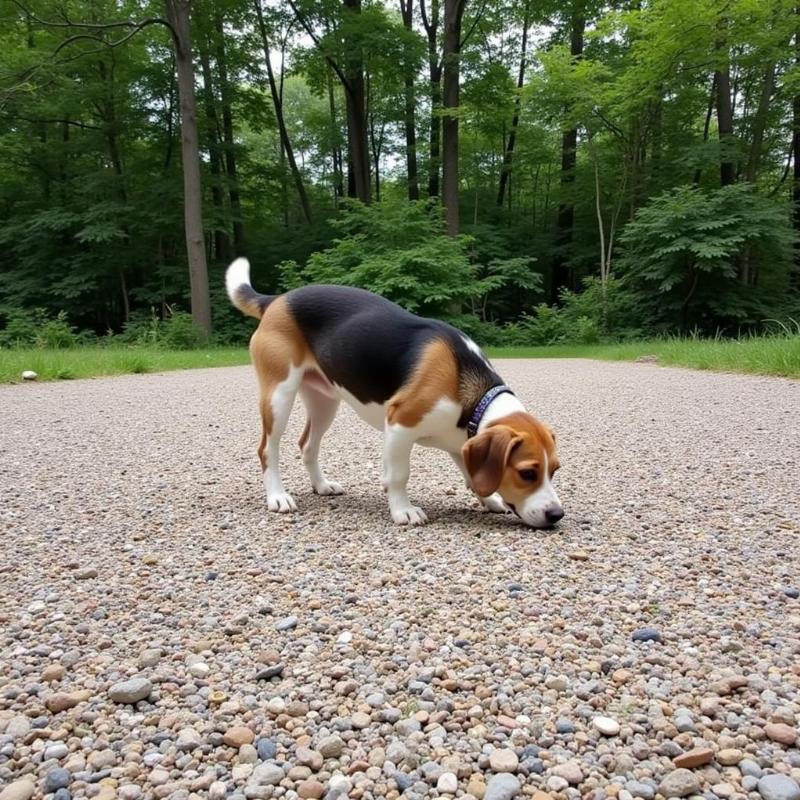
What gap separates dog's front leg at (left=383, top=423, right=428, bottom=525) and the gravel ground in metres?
0.11

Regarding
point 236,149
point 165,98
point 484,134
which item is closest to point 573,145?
point 484,134

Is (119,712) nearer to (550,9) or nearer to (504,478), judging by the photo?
(504,478)

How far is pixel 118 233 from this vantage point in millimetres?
19625

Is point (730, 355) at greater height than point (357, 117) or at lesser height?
lesser

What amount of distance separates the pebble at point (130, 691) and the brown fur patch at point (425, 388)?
152cm

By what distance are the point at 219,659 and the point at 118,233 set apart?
68.2 ft

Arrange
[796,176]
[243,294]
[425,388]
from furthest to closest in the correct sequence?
1. [796,176]
2. [243,294]
3. [425,388]

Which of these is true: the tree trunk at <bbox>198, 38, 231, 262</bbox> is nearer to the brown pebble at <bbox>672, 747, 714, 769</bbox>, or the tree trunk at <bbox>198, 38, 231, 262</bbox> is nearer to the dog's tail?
the dog's tail

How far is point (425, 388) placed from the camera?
2.73 metres

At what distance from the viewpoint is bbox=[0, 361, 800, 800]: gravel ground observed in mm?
1239

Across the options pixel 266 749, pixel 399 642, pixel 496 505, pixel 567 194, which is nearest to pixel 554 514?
pixel 496 505

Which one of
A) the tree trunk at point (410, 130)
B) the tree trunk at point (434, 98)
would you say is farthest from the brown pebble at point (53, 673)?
the tree trunk at point (410, 130)

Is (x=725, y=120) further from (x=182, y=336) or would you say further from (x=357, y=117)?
(x=182, y=336)

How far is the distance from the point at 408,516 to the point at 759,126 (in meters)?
21.2
